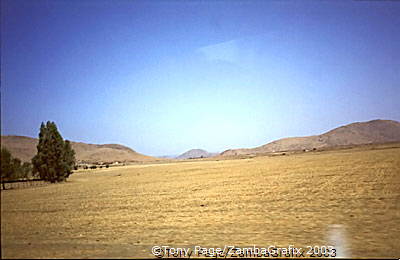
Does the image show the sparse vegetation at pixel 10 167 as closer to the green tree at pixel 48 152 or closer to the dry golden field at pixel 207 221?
the dry golden field at pixel 207 221

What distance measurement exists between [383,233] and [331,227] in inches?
66.6

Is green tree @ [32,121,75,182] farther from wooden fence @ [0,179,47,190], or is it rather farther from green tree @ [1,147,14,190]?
green tree @ [1,147,14,190]

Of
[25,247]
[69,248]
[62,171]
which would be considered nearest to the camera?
[25,247]

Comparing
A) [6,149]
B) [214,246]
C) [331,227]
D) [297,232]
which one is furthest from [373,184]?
[6,149]

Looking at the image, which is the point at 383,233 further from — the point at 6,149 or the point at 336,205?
the point at 6,149

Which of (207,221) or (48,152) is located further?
(207,221)

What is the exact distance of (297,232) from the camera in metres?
9.64

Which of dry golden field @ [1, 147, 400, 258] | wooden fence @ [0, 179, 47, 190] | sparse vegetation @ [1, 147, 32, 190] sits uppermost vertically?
sparse vegetation @ [1, 147, 32, 190]
